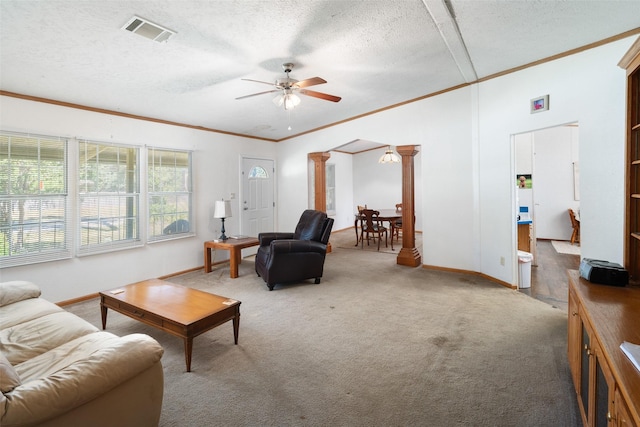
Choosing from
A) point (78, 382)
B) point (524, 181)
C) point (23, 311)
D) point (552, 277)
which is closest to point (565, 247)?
point (524, 181)

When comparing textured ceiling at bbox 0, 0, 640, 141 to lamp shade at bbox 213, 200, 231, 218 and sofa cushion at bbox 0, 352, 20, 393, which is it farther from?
sofa cushion at bbox 0, 352, 20, 393

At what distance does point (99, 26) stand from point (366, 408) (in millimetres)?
3245

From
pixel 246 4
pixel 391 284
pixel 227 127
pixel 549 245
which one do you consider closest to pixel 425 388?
pixel 391 284

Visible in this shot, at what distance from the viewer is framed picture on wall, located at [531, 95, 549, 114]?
3.50 metres

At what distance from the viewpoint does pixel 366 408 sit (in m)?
1.88

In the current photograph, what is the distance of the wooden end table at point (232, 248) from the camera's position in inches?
185

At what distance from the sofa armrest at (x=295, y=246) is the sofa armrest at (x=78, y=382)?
8.13 feet

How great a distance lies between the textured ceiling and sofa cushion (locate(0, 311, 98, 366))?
2.11 metres

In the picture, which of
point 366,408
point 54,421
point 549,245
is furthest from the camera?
point 549,245

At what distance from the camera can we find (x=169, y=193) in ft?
16.1

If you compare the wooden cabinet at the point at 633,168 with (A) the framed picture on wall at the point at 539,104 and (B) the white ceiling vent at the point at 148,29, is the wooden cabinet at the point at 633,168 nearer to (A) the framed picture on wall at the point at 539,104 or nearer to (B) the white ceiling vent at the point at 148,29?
(A) the framed picture on wall at the point at 539,104

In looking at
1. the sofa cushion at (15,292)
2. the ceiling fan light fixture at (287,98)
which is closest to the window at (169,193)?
the sofa cushion at (15,292)

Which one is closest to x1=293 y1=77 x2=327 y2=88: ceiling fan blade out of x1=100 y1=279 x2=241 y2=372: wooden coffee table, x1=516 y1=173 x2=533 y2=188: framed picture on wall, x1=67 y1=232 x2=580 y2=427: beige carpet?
x1=100 y1=279 x2=241 y2=372: wooden coffee table

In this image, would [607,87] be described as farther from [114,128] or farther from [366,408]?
[114,128]
